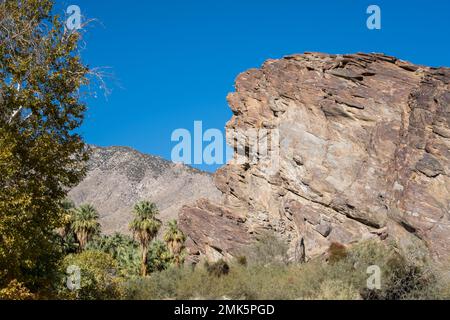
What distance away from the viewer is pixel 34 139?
17094 mm

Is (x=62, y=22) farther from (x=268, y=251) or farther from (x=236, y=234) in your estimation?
(x=236, y=234)

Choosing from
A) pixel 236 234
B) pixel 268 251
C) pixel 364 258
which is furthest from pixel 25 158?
pixel 236 234

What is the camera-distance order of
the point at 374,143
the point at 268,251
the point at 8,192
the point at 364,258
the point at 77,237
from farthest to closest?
the point at 77,237 → the point at 374,143 → the point at 268,251 → the point at 364,258 → the point at 8,192

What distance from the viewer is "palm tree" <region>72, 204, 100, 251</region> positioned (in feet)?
199

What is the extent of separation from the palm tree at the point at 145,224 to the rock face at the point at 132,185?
58.8 m

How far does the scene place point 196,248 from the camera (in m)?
53.8

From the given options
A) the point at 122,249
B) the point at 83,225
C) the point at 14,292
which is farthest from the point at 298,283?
the point at 83,225

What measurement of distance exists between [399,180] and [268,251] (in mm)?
19231

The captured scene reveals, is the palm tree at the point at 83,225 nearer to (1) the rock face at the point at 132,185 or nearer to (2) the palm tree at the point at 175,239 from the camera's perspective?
(2) the palm tree at the point at 175,239

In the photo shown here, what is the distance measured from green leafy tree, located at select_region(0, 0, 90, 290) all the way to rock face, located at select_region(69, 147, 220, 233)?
102 m

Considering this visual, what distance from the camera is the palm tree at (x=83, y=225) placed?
6053 centimetres

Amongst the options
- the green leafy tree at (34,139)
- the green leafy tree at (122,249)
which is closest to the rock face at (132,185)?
the green leafy tree at (122,249)

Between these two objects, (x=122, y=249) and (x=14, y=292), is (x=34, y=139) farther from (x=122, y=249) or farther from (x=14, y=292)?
(x=122, y=249)

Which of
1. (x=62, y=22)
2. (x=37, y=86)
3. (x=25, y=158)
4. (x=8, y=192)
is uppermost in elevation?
(x=62, y=22)
